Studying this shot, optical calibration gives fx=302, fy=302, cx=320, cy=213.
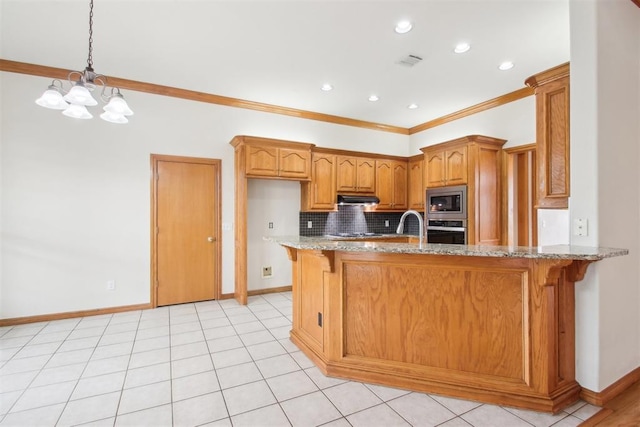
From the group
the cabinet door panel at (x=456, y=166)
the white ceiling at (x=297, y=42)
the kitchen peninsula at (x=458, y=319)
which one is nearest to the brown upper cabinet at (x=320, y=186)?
the white ceiling at (x=297, y=42)

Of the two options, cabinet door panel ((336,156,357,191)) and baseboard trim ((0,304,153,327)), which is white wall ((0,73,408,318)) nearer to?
baseboard trim ((0,304,153,327))

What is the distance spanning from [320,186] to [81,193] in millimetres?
3238

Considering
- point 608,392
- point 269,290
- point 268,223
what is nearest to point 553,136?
point 608,392

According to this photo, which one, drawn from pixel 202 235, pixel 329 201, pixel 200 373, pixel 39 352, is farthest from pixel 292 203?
pixel 39 352

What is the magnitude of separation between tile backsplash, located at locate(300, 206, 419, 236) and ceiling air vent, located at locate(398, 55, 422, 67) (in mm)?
2590

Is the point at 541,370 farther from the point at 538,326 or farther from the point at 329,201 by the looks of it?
the point at 329,201

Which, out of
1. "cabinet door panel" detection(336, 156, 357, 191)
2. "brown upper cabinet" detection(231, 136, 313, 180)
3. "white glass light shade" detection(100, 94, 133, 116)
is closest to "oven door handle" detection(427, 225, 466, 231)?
"cabinet door panel" detection(336, 156, 357, 191)

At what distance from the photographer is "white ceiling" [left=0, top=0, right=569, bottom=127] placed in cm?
258

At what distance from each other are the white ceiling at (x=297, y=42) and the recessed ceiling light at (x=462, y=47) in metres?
0.07

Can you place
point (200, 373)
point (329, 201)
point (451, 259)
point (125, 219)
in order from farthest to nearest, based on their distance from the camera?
1. point (329, 201)
2. point (125, 219)
3. point (200, 373)
4. point (451, 259)

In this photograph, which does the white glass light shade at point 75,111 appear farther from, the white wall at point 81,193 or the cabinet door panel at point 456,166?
the cabinet door panel at point 456,166

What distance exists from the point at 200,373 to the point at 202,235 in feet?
7.65

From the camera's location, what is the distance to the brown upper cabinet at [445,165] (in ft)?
14.7

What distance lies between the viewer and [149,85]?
403 centimetres
